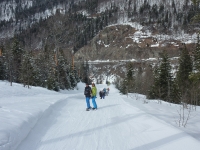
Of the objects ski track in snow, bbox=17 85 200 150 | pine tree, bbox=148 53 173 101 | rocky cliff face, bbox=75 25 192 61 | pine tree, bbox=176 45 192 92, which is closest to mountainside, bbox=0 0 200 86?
rocky cliff face, bbox=75 25 192 61

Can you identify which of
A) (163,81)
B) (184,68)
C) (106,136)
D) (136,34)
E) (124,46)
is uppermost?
(136,34)

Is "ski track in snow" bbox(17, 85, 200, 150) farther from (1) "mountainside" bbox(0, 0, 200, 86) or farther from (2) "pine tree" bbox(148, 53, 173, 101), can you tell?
(1) "mountainside" bbox(0, 0, 200, 86)

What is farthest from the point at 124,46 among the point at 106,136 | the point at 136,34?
the point at 106,136

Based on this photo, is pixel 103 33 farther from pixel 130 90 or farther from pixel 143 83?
pixel 130 90

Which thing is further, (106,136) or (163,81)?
(163,81)

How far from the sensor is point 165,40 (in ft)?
415

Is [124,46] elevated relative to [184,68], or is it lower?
elevated

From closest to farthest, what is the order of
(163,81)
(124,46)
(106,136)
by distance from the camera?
(106,136), (163,81), (124,46)

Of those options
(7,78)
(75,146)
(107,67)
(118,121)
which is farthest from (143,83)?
(107,67)

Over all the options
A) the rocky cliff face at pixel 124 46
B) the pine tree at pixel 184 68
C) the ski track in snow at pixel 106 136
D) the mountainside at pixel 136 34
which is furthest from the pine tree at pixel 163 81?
the rocky cliff face at pixel 124 46

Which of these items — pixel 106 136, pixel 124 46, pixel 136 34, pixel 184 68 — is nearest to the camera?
pixel 106 136

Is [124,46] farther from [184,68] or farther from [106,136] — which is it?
[106,136]

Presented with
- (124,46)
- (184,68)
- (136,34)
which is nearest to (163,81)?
(184,68)

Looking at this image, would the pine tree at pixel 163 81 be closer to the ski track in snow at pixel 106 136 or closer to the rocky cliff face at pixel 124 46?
the ski track in snow at pixel 106 136
